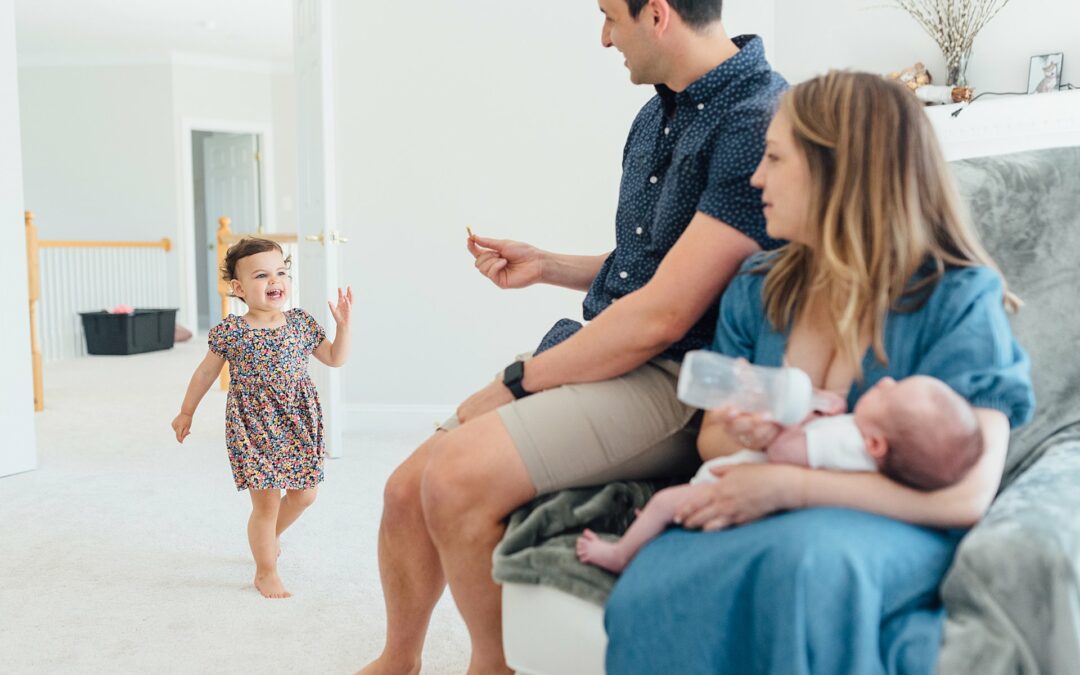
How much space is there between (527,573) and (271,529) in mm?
1378

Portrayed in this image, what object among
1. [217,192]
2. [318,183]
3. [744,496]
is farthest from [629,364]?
[217,192]

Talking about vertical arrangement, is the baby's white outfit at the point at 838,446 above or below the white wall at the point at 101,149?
below

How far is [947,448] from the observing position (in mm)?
1023

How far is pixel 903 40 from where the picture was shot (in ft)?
12.7

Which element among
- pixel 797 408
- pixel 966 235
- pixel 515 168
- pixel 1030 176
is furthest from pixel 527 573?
pixel 515 168

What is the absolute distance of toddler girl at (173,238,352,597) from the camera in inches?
93.9

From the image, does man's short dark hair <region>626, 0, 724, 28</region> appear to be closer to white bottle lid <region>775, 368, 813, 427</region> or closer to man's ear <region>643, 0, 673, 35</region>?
man's ear <region>643, 0, 673, 35</region>

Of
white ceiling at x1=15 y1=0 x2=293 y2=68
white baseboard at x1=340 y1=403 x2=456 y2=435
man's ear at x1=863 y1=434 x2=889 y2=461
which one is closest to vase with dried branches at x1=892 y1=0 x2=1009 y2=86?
white baseboard at x1=340 y1=403 x2=456 y2=435

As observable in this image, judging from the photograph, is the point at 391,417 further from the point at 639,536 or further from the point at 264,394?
the point at 639,536

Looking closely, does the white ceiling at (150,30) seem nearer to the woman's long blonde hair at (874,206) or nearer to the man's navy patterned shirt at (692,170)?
the man's navy patterned shirt at (692,170)

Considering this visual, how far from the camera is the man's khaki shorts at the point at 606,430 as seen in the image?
4.43 ft

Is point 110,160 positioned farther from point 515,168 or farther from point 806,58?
point 806,58

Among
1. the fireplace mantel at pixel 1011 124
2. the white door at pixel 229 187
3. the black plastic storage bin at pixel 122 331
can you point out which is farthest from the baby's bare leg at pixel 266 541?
the white door at pixel 229 187

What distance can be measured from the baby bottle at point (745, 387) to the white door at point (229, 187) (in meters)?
8.70
